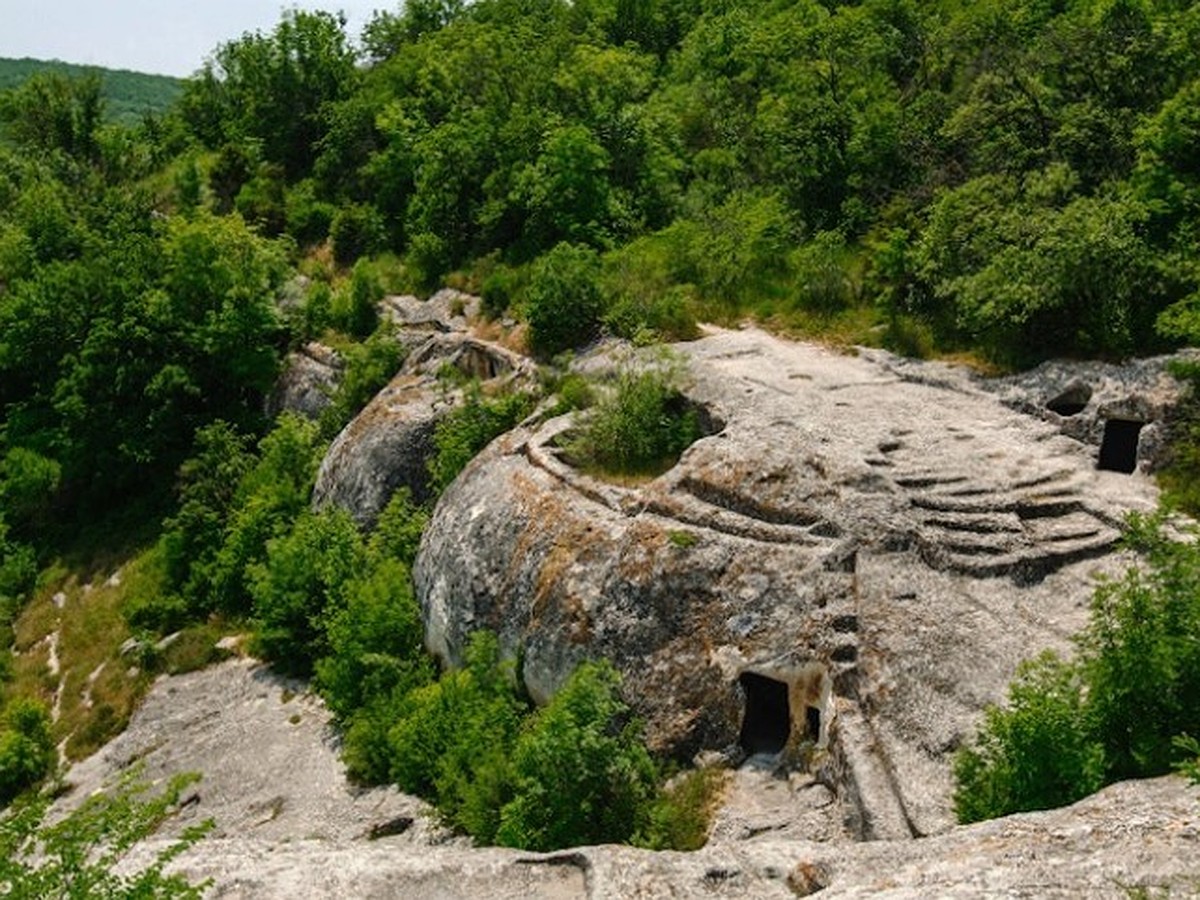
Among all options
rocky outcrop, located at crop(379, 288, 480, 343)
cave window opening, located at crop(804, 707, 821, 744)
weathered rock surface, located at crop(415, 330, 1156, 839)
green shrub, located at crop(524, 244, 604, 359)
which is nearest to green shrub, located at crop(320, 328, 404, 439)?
rocky outcrop, located at crop(379, 288, 480, 343)

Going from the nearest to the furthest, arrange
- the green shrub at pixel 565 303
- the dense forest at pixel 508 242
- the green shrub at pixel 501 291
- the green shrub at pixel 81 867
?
the green shrub at pixel 81 867, the dense forest at pixel 508 242, the green shrub at pixel 565 303, the green shrub at pixel 501 291

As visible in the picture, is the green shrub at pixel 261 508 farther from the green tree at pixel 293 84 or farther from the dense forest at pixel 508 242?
the green tree at pixel 293 84

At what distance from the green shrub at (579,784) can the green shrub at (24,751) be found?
45.9ft

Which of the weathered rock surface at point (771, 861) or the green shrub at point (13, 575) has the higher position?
the weathered rock surface at point (771, 861)

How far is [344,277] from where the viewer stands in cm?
3916

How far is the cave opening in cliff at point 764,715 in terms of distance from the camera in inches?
657

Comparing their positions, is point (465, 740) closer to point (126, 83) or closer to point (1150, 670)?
point (1150, 670)

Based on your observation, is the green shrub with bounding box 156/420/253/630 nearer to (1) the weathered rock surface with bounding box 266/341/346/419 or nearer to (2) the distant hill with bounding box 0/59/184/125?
(1) the weathered rock surface with bounding box 266/341/346/419

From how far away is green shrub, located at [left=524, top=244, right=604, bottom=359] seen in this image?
27.6m

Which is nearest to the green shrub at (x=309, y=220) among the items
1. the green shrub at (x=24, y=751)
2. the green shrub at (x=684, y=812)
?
the green shrub at (x=24, y=751)

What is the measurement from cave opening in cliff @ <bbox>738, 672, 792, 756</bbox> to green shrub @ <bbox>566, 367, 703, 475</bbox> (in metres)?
5.31

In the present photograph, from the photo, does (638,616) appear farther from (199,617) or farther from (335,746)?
(199,617)

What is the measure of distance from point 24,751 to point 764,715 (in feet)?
57.5

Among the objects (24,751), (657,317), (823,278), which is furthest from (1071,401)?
(24,751)
